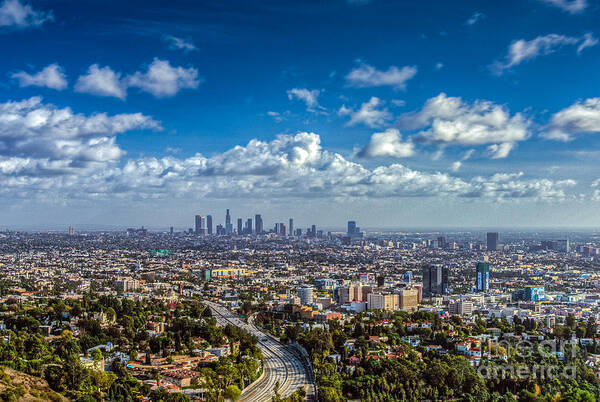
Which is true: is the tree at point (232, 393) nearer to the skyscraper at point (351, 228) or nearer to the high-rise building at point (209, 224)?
the skyscraper at point (351, 228)

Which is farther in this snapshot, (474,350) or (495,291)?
(495,291)

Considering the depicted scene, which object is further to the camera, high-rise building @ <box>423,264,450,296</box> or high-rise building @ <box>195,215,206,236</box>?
high-rise building @ <box>195,215,206,236</box>

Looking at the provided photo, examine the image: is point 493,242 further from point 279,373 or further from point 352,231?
point 279,373

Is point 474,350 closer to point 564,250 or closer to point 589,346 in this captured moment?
point 589,346

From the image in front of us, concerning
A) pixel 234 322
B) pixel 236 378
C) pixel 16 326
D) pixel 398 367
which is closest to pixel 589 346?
pixel 398 367

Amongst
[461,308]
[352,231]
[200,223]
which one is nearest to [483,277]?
[461,308]

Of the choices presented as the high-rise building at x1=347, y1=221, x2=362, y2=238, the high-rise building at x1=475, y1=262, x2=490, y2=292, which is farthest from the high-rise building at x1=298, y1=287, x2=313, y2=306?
the high-rise building at x1=347, y1=221, x2=362, y2=238

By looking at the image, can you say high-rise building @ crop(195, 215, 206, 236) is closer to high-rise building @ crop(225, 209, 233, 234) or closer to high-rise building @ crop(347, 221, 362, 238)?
high-rise building @ crop(225, 209, 233, 234)

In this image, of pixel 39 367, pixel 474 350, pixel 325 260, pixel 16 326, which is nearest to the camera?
pixel 39 367
